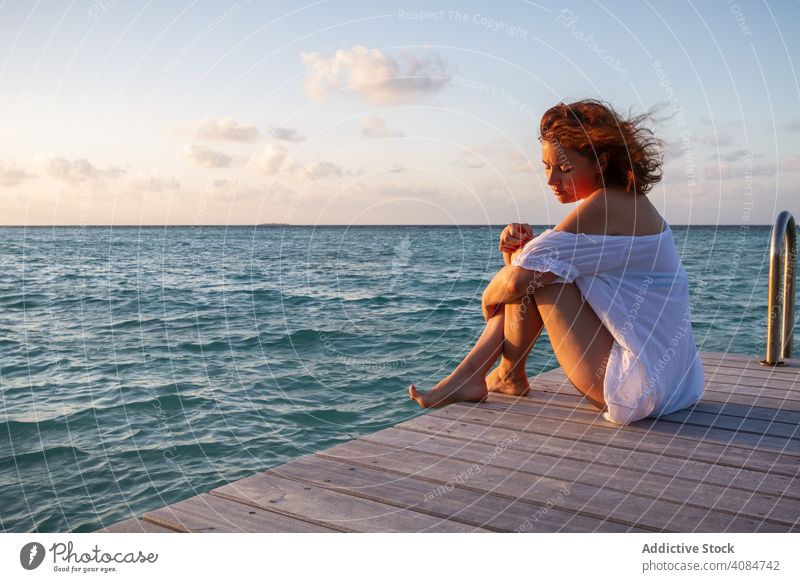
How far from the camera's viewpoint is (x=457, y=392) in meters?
3.17

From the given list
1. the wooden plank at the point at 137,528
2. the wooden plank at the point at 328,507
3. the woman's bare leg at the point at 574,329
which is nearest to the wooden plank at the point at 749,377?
the woman's bare leg at the point at 574,329

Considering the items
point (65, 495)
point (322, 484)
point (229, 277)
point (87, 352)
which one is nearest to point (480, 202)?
point (322, 484)

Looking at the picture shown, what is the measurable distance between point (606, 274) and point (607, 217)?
0.22 metres

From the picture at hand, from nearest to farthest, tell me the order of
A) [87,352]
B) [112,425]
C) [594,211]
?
[594,211] → [112,425] → [87,352]

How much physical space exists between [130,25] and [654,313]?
9.81 ft

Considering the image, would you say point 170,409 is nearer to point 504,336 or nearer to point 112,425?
point 112,425

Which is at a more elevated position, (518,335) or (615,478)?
(518,335)

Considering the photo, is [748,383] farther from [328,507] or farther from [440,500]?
[328,507]

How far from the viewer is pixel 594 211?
9.06ft

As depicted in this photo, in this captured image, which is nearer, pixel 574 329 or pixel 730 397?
pixel 574 329

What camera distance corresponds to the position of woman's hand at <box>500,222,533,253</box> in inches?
121

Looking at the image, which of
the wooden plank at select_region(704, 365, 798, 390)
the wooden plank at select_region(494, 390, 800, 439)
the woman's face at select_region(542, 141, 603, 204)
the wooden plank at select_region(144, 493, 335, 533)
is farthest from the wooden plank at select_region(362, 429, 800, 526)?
the wooden plank at select_region(704, 365, 798, 390)

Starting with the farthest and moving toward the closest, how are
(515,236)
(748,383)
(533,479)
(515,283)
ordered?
1. (748,383)
2. (515,236)
3. (515,283)
4. (533,479)

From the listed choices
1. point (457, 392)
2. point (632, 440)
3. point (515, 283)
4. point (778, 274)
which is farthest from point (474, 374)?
point (778, 274)
